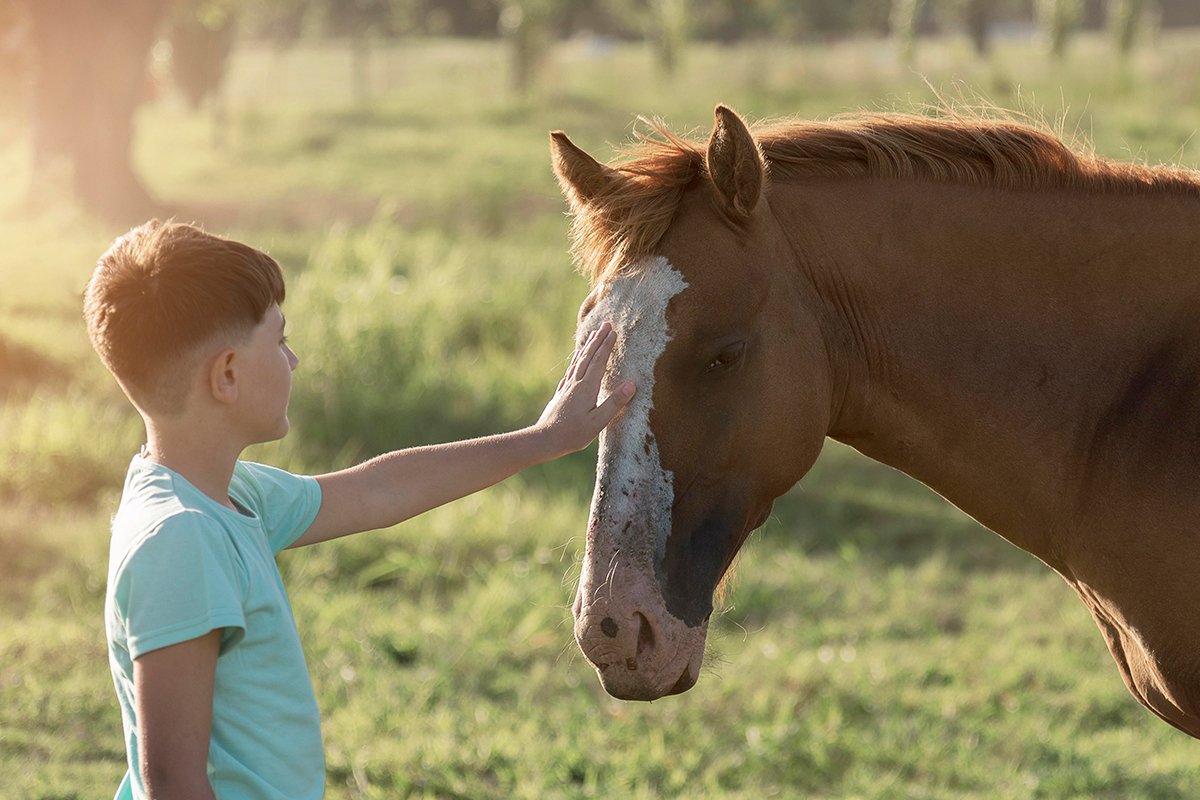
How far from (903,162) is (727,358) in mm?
623

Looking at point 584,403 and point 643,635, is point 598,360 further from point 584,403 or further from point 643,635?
point 643,635

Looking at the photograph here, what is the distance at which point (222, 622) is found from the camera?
1.40 meters

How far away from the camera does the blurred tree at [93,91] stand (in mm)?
14461

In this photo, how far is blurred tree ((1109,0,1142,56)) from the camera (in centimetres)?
1888

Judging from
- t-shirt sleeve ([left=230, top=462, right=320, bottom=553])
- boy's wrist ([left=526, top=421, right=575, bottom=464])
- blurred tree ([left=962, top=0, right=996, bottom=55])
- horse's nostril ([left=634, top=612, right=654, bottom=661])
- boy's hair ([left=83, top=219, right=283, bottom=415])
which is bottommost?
blurred tree ([left=962, top=0, right=996, bottom=55])

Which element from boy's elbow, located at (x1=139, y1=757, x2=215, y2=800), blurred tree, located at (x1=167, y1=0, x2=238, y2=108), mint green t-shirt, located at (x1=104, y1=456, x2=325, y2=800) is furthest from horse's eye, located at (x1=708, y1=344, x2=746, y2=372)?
blurred tree, located at (x1=167, y1=0, x2=238, y2=108)

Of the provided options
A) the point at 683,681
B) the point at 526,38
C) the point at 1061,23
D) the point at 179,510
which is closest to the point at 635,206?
the point at 683,681

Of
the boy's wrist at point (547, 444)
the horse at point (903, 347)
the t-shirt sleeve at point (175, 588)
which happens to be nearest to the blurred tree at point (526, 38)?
the horse at point (903, 347)

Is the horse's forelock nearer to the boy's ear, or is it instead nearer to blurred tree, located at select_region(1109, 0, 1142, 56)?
the boy's ear

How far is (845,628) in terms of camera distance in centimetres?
531

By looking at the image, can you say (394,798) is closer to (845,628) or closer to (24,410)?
(845,628)

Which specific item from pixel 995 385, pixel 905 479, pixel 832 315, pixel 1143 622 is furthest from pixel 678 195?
pixel 905 479

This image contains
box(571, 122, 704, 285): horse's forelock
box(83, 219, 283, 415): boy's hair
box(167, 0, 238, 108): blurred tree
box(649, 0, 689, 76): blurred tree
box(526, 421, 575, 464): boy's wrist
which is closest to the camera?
box(83, 219, 283, 415): boy's hair

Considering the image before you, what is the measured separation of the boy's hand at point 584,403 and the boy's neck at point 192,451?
Answer: 0.62 meters
